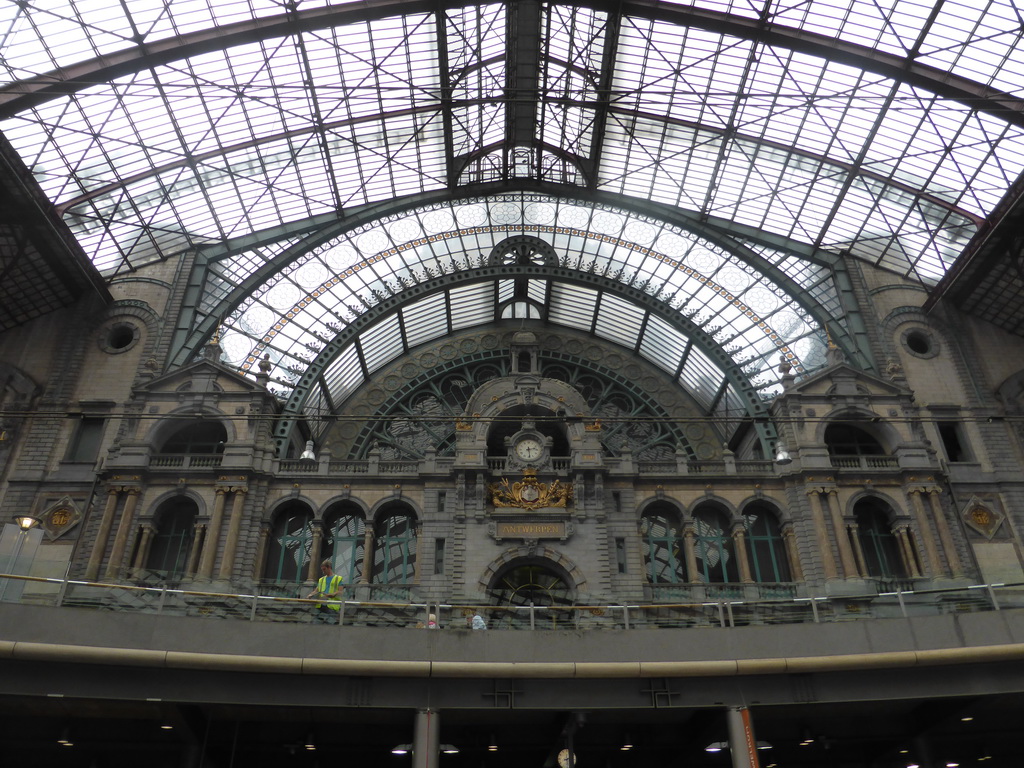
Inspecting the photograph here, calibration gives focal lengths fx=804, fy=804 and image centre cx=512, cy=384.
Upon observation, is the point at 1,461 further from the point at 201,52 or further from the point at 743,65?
the point at 743,65

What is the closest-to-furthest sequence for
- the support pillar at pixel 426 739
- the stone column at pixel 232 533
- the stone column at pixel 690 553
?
the support pillar at pixel 426 739 < the stone column at pixel 232 533 < the stone column at pixel 690 553

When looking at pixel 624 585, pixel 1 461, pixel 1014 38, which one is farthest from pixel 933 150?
pixel 1 461

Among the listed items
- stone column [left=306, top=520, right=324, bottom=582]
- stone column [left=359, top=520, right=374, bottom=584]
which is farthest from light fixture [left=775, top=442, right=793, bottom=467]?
stone column [left=306, top=520, right=324, bottom=582]

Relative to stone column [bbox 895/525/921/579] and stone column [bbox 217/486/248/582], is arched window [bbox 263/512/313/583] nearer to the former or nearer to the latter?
stone column [bbox 217/486/248/582]

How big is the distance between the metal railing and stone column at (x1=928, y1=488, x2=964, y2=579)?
19.6 metres

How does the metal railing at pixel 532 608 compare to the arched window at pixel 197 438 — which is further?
the arched window at pixel 197 438

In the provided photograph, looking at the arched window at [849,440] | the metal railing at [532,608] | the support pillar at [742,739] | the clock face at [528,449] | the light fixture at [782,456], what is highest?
the arched window at [849,440]

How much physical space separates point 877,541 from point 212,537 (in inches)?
1419

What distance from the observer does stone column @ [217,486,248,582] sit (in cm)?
4125

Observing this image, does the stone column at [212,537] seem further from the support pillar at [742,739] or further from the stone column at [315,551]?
the support pillar at [742,739]

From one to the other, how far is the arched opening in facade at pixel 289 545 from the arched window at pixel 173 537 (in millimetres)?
4257

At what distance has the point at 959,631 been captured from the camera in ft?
77.5

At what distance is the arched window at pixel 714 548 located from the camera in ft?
145

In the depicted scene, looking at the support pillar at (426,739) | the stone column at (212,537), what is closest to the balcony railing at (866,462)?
A: the support pillar at (426,739)
